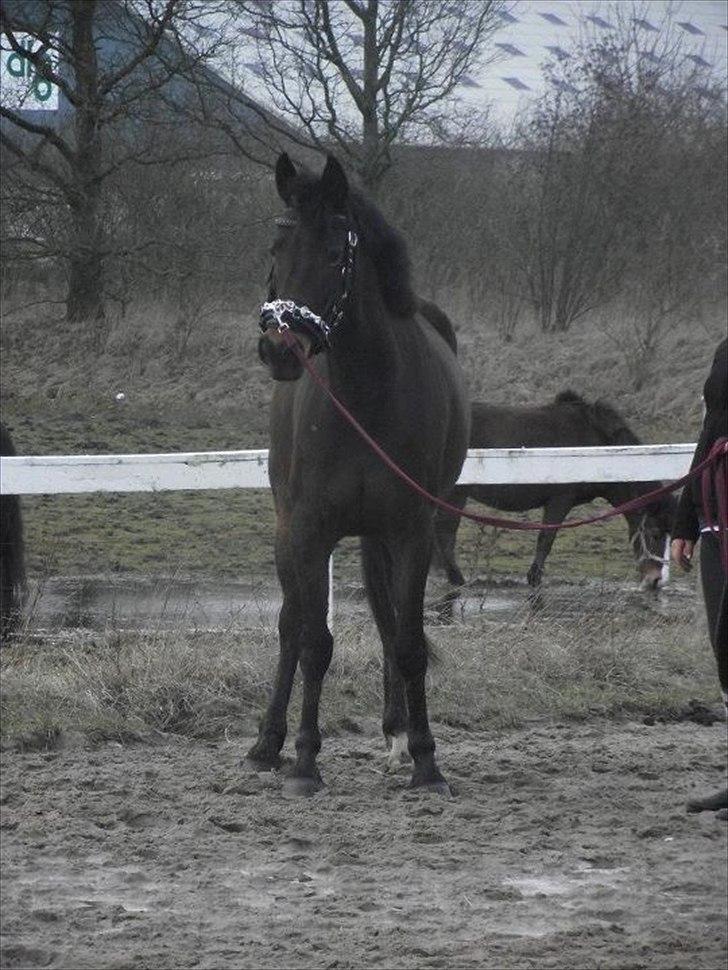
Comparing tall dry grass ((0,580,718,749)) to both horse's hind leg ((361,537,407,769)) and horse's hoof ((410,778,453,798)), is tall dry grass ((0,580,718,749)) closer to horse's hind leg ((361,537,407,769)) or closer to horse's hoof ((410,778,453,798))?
horse's hind leg ((361,537,407,769))

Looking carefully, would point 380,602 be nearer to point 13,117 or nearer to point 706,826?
point 706,826

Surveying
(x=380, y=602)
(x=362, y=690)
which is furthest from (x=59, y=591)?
(x=380, y=602)

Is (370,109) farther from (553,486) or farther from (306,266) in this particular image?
(306,266)

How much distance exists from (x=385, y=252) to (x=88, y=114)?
56.4 ft

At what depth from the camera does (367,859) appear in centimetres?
517

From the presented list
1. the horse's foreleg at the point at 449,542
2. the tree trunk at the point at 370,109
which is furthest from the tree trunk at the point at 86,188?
the horse's foreleg at the point at 449,542

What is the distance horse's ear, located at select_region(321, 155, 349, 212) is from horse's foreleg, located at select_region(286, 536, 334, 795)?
1252 mm

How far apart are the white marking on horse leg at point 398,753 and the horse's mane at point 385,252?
5.60ft

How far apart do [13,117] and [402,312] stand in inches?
677

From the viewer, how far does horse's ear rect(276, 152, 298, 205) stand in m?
5.85

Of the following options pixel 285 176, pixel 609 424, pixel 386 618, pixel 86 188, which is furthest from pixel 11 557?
pixel 86 188

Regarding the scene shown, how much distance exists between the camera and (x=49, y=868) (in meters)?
5.08

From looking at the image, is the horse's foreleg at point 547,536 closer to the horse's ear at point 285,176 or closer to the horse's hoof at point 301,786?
the horse's hoof at point 301,786

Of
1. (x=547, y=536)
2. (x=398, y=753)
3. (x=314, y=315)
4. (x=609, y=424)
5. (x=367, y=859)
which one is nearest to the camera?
(x=367, y=859)
